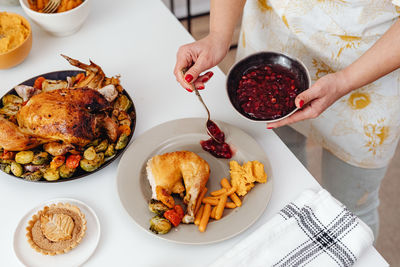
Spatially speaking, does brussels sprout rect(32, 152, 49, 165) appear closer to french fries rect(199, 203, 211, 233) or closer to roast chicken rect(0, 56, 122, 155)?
roast chicken rect(0, 56, 122, 155)

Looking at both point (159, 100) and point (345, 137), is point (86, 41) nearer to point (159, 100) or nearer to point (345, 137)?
point (159, 100)

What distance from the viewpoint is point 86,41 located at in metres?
1.56

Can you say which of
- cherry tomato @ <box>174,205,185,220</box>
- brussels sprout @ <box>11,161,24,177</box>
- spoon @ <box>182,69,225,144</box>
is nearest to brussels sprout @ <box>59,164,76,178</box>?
brussels sprout @ <box>11,161,24,177</box>

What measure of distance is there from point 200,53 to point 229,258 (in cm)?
69

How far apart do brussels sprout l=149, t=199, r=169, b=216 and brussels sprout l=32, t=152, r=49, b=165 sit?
342 mm

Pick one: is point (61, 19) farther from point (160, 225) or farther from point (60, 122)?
point (160, 225)

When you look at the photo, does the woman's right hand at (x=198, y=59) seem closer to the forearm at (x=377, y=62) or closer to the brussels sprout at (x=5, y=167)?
the forearm at (x=377, y=62)

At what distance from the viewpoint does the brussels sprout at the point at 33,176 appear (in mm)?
1099

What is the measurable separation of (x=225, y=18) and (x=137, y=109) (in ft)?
1.51

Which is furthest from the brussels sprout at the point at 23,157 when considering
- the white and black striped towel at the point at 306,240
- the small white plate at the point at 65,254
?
the white and black striped towel at the point at 306,240

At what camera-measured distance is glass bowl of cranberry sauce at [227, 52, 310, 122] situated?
117 centimetres

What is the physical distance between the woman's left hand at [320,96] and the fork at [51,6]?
0.91m

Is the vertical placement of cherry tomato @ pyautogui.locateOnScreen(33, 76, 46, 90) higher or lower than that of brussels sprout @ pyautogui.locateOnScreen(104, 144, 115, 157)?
higher

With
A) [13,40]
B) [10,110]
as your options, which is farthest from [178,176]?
[13,40]
